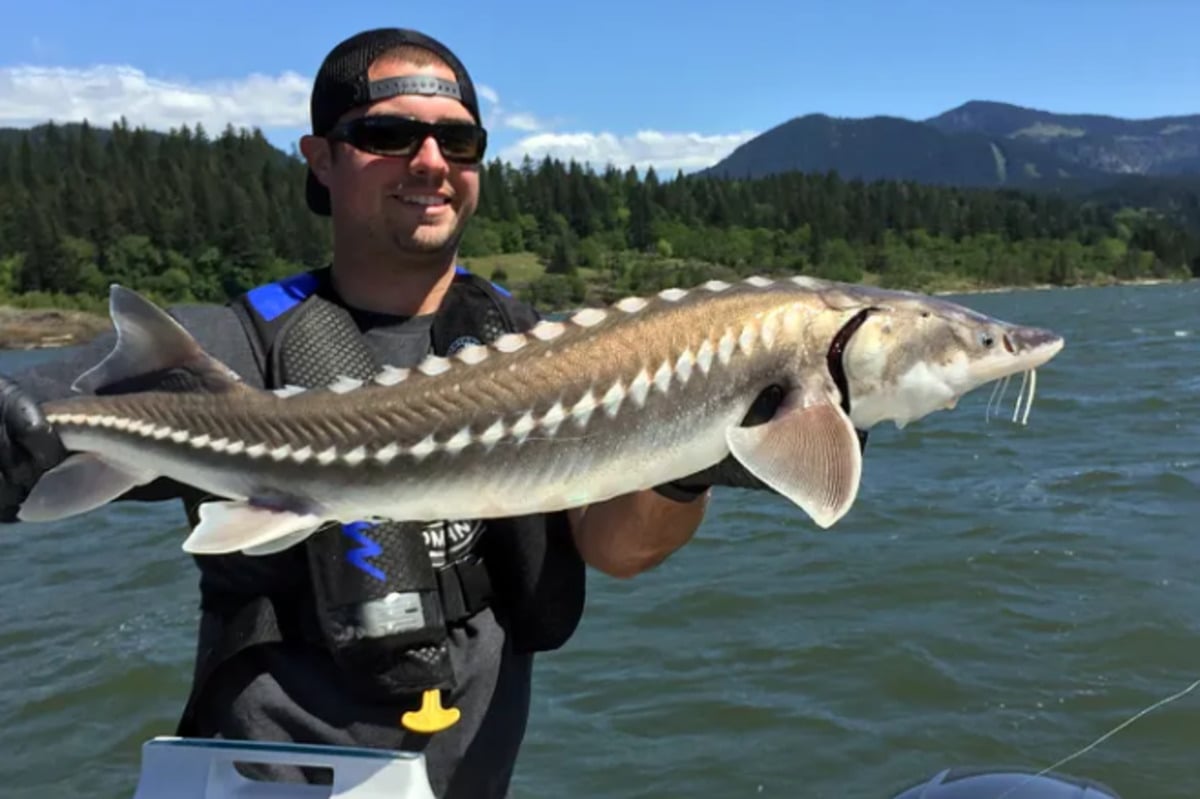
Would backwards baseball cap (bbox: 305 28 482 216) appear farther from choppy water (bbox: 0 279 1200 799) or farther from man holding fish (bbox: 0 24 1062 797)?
choppy water (bbox: 0 279 1200 799)

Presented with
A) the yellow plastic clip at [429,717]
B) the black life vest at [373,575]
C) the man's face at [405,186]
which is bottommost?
the yellow plastic clip at [429,717]

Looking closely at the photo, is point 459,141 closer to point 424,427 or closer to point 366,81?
point 366,81

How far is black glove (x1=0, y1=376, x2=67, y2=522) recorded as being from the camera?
86.2 inches

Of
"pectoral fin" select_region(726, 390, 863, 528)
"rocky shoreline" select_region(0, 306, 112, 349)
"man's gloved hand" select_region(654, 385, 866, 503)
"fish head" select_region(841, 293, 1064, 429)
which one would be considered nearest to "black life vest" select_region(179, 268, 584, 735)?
"man's gloved hand" select_region(654, 385, 866, 503)

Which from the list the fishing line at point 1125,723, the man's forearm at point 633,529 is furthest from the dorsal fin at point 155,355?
A: the fishing line at point 1125,723

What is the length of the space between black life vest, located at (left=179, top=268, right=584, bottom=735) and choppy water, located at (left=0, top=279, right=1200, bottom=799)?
2810mm

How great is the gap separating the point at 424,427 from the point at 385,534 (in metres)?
0.37

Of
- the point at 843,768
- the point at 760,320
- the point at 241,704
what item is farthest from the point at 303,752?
the point at 843,768

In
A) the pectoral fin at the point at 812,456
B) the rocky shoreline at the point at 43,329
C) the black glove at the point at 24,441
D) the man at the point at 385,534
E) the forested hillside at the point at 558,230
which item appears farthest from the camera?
the forested hillside at the point at 558,230

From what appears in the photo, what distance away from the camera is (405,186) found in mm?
2441

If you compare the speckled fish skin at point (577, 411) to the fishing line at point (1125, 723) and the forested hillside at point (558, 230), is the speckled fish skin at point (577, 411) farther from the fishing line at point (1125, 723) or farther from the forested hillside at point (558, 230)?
the forested hillside at point (558, 230)

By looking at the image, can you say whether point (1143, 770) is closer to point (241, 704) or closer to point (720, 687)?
point (720, 687)

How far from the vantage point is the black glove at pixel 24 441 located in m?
2.19

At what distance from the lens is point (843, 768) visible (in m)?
5.14
